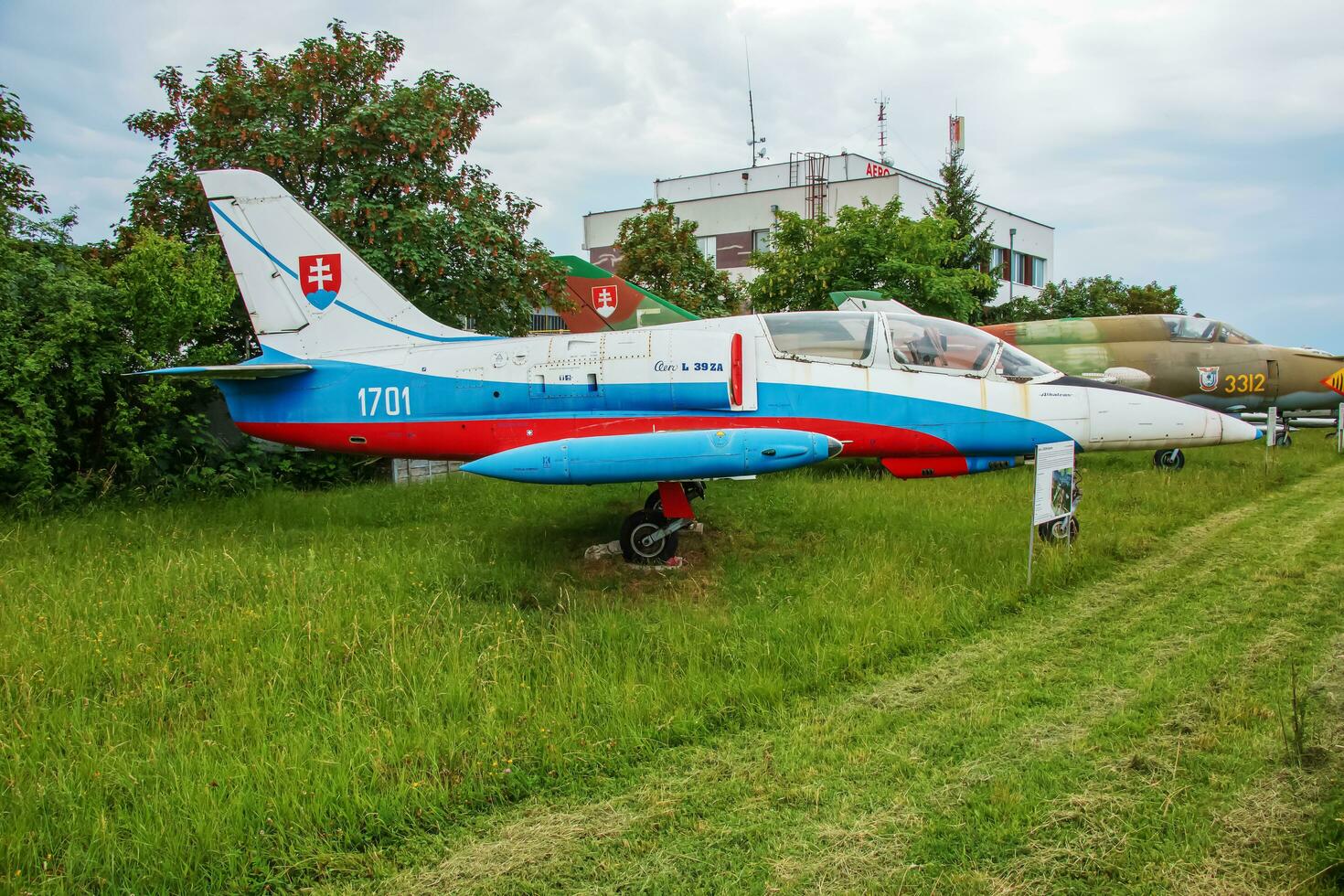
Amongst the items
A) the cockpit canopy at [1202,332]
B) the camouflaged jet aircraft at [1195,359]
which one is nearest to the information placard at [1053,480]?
the camouflaged jet aircraft at [1195,359]

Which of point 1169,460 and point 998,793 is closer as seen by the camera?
point 998,793

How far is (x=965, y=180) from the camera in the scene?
3788 centimetres

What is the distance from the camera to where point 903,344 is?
7.84 m

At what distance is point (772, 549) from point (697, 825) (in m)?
5.08

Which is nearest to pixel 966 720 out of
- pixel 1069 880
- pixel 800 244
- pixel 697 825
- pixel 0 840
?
pixel 1069 880

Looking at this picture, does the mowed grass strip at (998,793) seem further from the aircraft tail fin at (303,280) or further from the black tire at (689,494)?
the aircraft tail fin at (303,280)

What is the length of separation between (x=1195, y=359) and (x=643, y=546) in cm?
1297

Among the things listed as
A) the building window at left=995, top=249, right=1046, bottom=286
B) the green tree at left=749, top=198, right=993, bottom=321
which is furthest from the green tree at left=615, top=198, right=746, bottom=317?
the building window at left=995, top=249, right=1046, bottom=286

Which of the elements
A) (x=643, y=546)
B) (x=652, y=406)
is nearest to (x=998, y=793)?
(x=643, y=546)

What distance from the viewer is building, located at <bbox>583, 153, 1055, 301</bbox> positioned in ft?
124

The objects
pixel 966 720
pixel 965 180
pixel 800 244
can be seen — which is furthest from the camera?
pixel 965 180

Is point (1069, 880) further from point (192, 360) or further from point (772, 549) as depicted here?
point (192, 360)

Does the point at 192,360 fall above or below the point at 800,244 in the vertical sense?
below

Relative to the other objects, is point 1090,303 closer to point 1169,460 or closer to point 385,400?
point 1169,460
